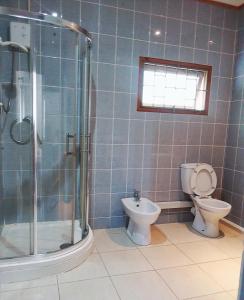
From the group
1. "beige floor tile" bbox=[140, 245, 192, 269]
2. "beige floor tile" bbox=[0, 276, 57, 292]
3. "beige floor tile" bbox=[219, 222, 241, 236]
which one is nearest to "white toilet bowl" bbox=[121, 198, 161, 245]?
"beige floor tile" bbox=[140, 245, 192, 269]

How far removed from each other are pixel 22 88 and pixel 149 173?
162cm

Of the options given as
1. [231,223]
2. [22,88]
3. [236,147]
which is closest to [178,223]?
[231,223]

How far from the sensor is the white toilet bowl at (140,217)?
232cm

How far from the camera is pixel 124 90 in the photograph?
264cm

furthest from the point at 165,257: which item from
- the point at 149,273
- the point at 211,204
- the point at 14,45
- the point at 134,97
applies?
the point at 14,45

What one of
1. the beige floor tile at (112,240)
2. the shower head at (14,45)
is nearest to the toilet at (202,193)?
the beige floor tile at (112,240)

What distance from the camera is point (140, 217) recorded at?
2316 millimetres

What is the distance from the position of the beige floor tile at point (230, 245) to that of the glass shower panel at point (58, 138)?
1.51 metres

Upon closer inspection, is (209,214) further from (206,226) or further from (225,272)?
(225,272)

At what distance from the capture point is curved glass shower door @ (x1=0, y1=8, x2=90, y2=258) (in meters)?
2.12

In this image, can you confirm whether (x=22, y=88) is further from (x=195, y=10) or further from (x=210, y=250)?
(x=210, y=250)

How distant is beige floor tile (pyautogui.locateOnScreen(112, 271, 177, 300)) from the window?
1.68 meters

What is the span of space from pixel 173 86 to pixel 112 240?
1.88 m

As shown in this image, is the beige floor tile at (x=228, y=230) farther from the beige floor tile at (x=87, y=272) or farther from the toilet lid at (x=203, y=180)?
the beige floor tile at (x=87, y=272)
